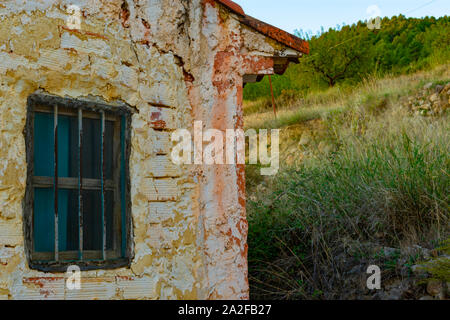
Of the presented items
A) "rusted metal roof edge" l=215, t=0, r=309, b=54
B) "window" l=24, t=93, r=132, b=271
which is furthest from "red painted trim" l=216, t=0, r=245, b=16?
"window" l=24, t=93, r=132, b=271

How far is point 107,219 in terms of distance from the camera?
3.71 meters

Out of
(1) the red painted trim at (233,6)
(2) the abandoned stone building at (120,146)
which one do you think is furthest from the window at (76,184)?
(1) the red painted trim at (233,6)

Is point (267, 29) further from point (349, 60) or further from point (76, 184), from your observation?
point (349, 60)

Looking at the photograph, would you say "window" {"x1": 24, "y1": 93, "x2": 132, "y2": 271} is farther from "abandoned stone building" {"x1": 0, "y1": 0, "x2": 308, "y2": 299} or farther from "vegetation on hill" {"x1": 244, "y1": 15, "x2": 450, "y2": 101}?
"vegetation on hill" {"x1": 244, "y1": 15, "x2": 450, "y2": 101}

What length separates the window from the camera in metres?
3.42

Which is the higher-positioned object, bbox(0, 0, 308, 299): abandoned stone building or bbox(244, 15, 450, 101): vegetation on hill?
bbox(244, 15, 450, 101): vegetation on hill

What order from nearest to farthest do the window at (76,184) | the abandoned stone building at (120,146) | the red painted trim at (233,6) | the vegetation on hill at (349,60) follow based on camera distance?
the abandoned stone building at (120,146), the window at (76,184), the red painted trim at (233,6), the vegetation on hill at (349,60)

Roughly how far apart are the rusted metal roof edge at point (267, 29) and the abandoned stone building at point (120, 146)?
1 cm

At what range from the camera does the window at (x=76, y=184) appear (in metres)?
3.42

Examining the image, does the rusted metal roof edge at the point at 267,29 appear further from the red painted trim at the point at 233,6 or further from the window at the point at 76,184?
the window at the point at 76,184

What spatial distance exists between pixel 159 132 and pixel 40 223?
109cm

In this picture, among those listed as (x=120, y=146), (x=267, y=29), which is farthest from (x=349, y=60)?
(x=120, y=146)

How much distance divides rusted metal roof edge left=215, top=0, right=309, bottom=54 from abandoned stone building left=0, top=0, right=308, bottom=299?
0.01 m

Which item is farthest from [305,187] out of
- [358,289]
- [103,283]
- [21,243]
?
[21,243]
